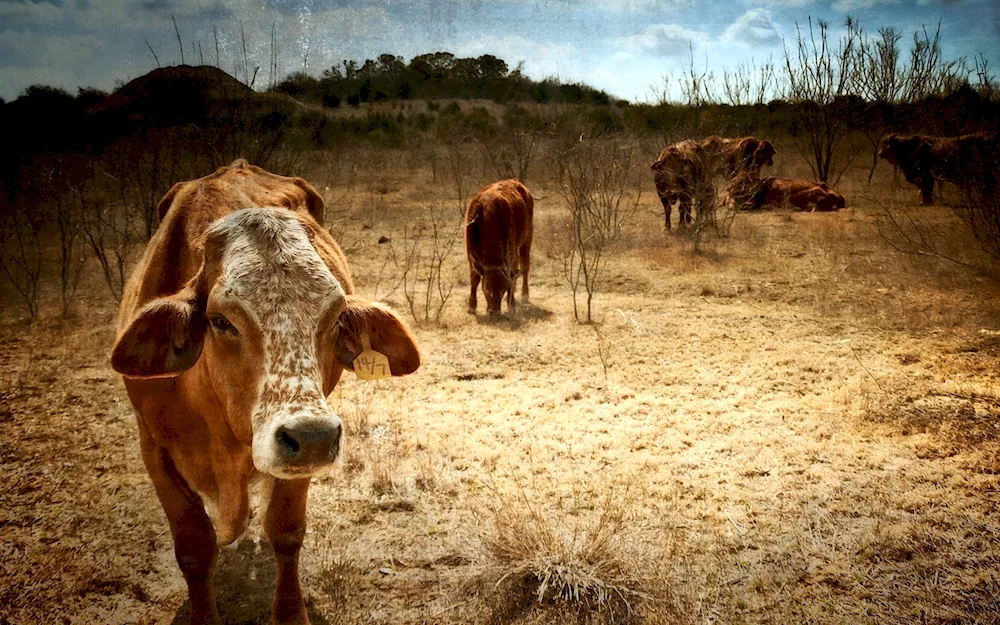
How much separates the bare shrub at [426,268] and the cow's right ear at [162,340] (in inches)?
191

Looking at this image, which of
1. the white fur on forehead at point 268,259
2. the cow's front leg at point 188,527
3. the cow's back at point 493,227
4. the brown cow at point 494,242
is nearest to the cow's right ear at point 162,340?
the white fur on forehead at point 268,259

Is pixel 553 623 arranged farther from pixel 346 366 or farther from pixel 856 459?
pixel 856 459

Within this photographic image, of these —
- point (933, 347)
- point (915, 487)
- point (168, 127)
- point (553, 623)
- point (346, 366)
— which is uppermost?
point (168, 127)

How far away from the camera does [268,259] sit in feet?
6.69

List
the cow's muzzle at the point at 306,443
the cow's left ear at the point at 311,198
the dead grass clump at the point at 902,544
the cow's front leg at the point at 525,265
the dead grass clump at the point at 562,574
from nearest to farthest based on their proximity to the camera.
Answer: the cow's muzzle at the point at 306,443, the dead grass clump at the point at 562,574, the dead grass clump at the point at 902,544, the cow's left ear at the point at 311,198, the cow's front leg at the point at 525,265

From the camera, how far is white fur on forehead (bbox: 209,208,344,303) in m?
1.99

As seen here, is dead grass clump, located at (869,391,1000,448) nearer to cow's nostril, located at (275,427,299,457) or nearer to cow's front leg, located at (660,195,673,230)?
cow's nostril, located at (275,427,299,457)

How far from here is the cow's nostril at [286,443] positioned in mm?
1813

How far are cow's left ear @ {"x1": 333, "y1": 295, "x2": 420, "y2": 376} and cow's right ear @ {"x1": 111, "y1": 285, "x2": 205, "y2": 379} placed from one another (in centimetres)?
49

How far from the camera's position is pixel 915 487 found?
3727 mm

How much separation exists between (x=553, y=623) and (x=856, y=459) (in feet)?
8.34

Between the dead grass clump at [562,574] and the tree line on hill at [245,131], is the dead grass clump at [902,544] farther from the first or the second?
the tree line on hill at [245,131]

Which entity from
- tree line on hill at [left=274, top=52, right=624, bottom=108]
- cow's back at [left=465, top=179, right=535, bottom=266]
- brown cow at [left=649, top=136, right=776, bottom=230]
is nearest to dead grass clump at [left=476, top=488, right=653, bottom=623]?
cow's back at [left=465, top=179, right=535, bottom=266]

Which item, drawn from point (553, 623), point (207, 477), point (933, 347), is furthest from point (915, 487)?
point (207, 477)
